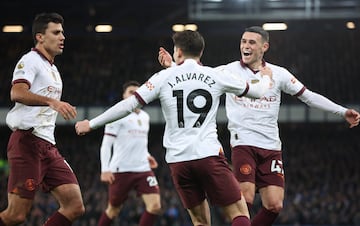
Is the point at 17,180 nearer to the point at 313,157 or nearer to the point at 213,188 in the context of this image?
the point at 213,188

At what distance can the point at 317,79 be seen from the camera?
32219 mm

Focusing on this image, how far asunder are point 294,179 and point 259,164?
20343 millimetres

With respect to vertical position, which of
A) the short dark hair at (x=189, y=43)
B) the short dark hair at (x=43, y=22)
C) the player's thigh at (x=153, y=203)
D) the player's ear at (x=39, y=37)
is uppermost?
the short dark hair at (x=43, y=22)

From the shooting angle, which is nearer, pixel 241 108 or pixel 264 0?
pixel 241 108

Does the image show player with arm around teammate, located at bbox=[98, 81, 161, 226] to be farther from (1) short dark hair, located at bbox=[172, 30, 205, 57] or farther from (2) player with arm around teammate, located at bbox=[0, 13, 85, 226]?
(1) short dark hair, located at bbox=[172, 30, 205, 57]

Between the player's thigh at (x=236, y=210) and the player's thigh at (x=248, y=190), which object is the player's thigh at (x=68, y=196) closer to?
the player's thigh at (x=236, y=210)

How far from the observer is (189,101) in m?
7.11

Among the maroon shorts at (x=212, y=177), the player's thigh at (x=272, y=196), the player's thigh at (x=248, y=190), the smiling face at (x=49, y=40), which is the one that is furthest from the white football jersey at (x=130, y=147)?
the maroon shorts at (x=212, y=177)

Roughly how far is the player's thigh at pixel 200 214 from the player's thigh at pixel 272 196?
1.48 metres

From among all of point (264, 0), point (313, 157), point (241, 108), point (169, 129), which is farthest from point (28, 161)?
point (313, 157)

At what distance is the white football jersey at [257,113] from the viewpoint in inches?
357

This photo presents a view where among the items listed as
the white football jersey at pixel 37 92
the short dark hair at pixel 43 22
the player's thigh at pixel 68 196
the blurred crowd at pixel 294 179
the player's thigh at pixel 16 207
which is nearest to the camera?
the player's thigh at pixel 16 207

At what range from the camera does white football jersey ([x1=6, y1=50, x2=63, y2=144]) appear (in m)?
7.64

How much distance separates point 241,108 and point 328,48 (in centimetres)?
Answer: 2570
